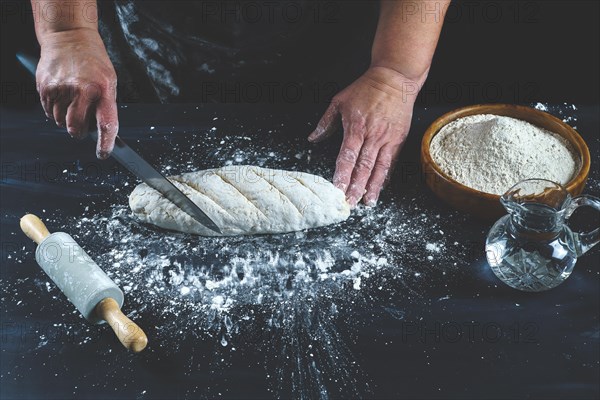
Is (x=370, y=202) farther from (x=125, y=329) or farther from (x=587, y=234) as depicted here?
(x=125, y=329)

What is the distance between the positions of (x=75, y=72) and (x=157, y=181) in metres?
0.44

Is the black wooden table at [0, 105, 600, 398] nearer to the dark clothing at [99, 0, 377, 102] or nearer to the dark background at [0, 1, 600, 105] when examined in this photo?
the dark clothing at [99, 0, 377, 102]

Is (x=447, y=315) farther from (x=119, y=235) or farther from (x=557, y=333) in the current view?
(x=119, y=235)

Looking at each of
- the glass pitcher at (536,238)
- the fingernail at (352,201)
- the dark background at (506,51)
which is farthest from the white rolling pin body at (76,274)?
the dark background at (506,51)

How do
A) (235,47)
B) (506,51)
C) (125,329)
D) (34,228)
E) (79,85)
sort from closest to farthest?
1. (125,329)
2. (34,228)
3. (79,85)
4. (235,47)
5. (506,51)

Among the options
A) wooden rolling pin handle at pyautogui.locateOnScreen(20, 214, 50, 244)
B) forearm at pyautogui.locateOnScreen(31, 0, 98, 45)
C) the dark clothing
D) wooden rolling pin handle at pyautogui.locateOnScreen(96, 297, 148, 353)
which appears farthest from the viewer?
the dark clothing

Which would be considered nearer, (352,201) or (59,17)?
(352,201)

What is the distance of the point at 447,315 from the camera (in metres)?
1.67

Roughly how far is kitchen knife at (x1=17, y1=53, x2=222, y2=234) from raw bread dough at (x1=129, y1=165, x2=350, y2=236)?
16 mm

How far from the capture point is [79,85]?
6.57 ft

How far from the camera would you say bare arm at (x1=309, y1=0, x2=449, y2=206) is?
209 cm

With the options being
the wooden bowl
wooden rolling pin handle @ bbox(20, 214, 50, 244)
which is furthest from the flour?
wooden rolling pin handle @ bbox(20, 214, 50, 244)

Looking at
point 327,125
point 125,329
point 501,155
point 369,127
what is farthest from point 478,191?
point 125,329

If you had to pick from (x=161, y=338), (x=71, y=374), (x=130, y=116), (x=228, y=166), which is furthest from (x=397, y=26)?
(x=71, y=374)
